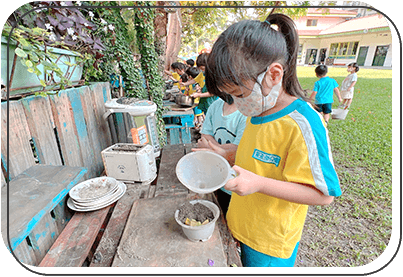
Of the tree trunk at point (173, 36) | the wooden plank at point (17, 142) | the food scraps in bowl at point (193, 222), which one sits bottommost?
the food scraps in bowl at point (193, 222)

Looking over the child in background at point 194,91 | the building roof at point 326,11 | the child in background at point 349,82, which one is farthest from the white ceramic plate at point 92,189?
the child in background at point 349,82

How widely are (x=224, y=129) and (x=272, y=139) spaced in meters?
0.73

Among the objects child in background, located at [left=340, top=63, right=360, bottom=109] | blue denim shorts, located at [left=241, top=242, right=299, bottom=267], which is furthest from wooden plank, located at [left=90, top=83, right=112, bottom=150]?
child in background, located at [left=340, top=63, right=360, bottom=109]

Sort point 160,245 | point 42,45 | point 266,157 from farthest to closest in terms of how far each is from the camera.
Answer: point 42,45
point 160,245
point 266,157

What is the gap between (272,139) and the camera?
827mm

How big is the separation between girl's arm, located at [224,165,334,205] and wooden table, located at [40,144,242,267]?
0.40 m

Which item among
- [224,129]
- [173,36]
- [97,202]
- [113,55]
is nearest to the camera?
[97,202]

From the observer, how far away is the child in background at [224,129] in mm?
1426

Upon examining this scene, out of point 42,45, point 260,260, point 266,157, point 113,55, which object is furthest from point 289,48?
point 113,55

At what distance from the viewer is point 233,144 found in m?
1.41

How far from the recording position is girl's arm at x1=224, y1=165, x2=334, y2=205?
2.44 ft

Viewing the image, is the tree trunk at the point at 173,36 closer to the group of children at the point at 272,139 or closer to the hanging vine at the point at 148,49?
the hanging vine at the point at 148,49

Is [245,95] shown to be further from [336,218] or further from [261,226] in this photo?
[336,218]

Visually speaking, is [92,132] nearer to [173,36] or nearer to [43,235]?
[43,235]
